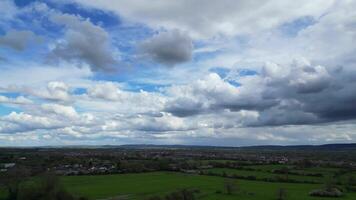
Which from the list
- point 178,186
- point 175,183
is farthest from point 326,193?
point 175,183

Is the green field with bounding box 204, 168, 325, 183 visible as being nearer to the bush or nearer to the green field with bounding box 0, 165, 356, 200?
the green field with bounding box 0, 165, 356, 200

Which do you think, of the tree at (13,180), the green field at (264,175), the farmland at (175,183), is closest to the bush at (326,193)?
the farmland at (175,183)

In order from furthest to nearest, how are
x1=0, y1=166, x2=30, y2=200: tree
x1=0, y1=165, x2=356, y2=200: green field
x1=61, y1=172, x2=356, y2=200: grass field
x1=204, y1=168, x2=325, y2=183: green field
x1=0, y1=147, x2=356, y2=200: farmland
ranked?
x1=204, y1=168, x2=325, y2=183: green field < x1=61, y1=172, x2=356, y2=200: grass field < x1=0, y1=165, x2=356, y2=200: green field < x1=0, y1=166, x2=30, y2=200: tree < x1=0, y1=147, x2=356, y2=200: farmland

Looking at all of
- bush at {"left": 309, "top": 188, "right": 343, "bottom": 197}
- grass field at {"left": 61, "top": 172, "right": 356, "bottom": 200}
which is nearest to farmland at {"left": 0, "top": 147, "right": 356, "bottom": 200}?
grass field at {"left": 61, "top": 172, "right": 356, "bottom": 200}

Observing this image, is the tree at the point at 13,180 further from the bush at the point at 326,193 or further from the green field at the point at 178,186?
the bush at the point at 326,193

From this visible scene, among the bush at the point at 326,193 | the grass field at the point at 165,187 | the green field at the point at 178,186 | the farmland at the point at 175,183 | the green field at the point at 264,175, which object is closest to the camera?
the farmland at the point at 175,183

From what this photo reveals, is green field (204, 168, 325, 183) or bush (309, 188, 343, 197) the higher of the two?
green field (204, 168, 325, 183)

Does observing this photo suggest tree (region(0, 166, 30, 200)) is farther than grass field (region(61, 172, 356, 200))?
No

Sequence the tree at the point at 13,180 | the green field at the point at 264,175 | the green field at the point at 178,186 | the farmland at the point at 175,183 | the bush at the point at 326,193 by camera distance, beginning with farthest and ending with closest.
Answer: the green field at the point at 264,175, the bush at the point at 326,193, the green field at the point at 178,186, the tree at the point at 13,180, the farmland at the point at 175,183

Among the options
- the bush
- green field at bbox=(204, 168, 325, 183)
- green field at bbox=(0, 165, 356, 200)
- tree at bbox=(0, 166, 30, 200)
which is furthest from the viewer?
green field at bbox=(204, 168, 325, 183)

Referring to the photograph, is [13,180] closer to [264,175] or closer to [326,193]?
[326,193]
